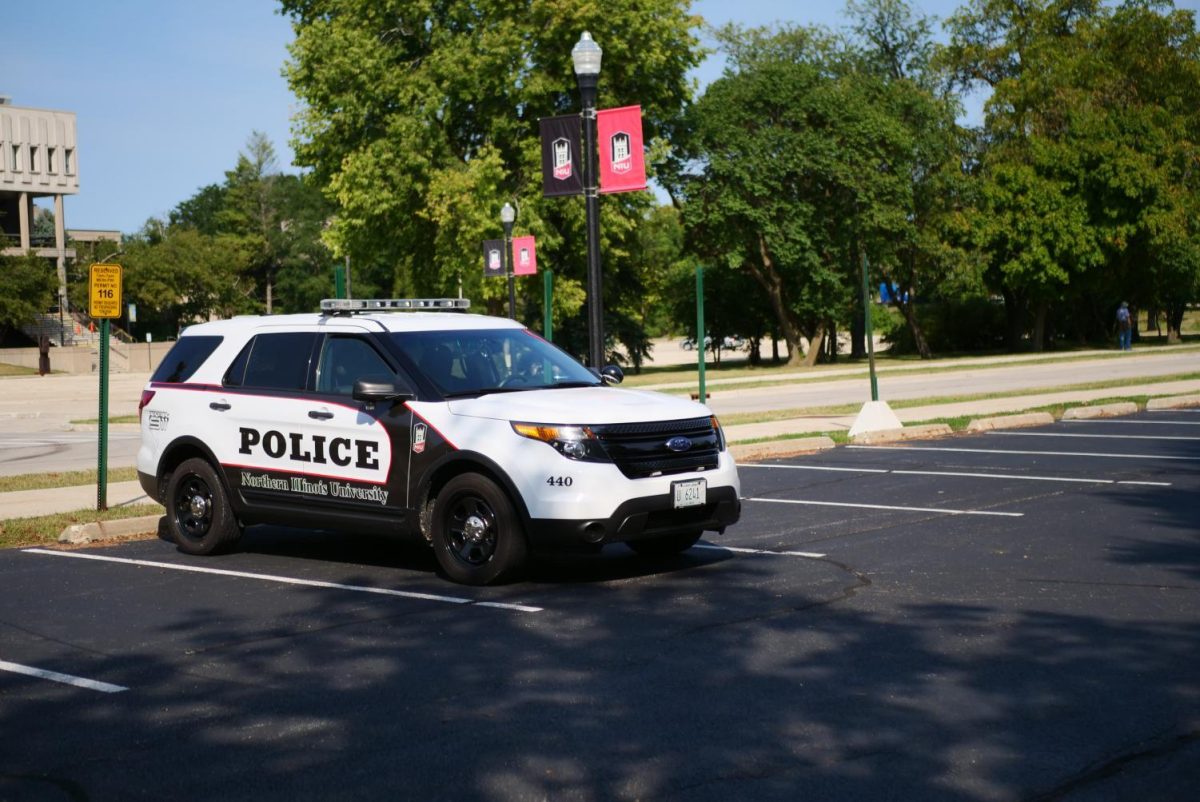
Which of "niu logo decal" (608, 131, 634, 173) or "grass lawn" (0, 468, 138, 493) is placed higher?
"niu logo decal" (608, 131, 634, 173)

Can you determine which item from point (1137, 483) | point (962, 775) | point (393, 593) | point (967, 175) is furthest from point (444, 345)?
point (967, 175)

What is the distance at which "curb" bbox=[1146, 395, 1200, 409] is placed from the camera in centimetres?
2380

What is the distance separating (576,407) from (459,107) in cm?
3645

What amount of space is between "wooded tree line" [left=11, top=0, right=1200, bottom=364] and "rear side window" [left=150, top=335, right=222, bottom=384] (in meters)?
29.6

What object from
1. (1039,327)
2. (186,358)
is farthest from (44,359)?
(186,358)

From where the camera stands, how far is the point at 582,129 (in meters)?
16.1

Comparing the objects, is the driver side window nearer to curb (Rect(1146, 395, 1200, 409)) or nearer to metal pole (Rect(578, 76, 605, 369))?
metal pole (Rect(578, 76, 605, 369))

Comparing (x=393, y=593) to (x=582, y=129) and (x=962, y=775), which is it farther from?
(x=582, y=129)

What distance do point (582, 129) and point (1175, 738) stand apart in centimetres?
1186

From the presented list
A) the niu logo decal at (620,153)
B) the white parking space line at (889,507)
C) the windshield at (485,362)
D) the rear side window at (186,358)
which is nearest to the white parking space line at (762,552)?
the windshield at (485,362)

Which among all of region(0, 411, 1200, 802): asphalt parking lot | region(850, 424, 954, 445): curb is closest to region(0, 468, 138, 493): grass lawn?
region(0, 411, 1200, 802): asphalt parking lot

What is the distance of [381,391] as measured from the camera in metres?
9.32

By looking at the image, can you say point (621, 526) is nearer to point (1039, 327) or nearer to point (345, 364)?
point (345, 364)

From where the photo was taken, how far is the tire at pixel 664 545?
32.7 feet
